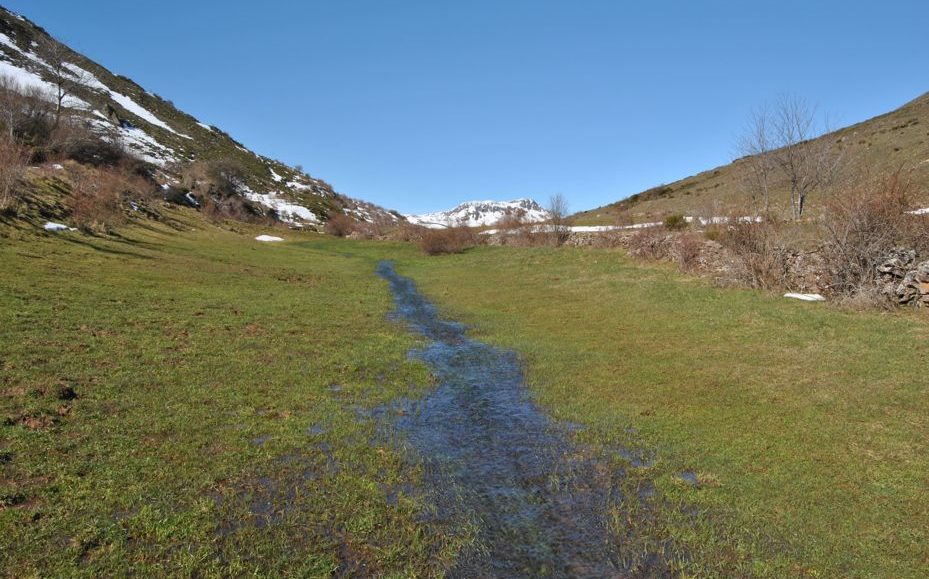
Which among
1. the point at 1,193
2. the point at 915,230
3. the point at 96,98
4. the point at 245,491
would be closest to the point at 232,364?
the point at 245,491

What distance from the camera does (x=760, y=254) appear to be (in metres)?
26.7

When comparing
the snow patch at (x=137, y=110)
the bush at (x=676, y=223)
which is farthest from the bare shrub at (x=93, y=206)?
the snow patch at (x=137, y=110)

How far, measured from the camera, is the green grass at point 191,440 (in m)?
6.45

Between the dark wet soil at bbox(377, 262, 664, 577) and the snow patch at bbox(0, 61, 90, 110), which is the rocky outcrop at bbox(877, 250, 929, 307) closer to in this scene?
the dark wet soil at bbox(377, 262, 664, 577)

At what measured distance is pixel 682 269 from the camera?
33.1 meters

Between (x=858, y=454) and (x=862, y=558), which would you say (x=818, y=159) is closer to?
(x=858, y=454)

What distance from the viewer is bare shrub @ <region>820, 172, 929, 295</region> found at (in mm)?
21312

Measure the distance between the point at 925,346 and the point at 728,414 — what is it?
8417 millimetres

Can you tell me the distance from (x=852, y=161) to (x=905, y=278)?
1114 inches

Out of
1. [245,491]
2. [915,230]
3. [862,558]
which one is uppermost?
[915,230]

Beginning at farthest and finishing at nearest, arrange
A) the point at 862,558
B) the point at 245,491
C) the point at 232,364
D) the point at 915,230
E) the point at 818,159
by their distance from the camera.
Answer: the point at 818,159
the point at 915,230
the point at 232,364
the point at 245,491
the point at 862,558

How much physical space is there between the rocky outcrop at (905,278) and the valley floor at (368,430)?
6.20 ft

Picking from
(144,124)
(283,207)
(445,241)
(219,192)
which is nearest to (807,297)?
(445,241)

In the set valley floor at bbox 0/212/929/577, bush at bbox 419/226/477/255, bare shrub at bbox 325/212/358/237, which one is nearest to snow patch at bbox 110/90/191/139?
bare shrub at bbox 325/212/358/237
